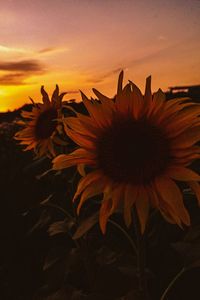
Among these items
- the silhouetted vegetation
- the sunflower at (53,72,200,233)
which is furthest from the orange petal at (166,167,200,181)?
the silhouetted vegetation

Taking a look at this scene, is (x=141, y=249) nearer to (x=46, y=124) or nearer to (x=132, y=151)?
(x=132, y=151)

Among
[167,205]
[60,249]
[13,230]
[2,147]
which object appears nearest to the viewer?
[167,205]

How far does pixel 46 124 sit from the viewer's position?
140 inches

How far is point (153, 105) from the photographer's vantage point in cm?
194

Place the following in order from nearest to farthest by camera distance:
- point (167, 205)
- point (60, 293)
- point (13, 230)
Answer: point (167, 205)
point (60, 293)
point (13, 230)

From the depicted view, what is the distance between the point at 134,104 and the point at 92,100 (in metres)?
0.18

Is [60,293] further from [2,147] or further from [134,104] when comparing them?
[2,147]

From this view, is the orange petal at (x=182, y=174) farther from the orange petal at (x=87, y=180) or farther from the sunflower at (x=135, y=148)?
the orange petal at (x=87, y=180)

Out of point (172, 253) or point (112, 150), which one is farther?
point (172, 253)

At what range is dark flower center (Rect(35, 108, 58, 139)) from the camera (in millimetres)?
3500

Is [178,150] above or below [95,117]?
below

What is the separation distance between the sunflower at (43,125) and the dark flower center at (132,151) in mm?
1387

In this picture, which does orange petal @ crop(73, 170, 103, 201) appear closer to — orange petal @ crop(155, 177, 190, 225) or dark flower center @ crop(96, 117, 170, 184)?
dark flower center @ crop(96, 117, 170, 184)

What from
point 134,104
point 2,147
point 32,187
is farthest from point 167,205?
point 2,147
